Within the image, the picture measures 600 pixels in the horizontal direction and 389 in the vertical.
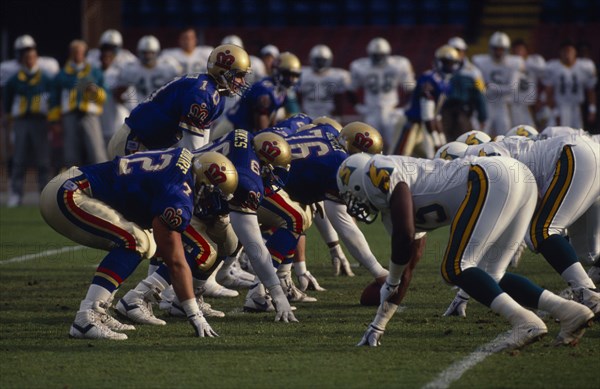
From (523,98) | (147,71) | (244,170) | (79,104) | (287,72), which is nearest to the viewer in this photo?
(244,170)

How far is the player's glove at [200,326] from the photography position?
577 cm

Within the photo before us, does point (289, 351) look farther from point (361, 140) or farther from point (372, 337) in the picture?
point (361, 140)

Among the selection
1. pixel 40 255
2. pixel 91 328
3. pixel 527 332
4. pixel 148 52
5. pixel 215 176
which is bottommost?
pixel 40 255

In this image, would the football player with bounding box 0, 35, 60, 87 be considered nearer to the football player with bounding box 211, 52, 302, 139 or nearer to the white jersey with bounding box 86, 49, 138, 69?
the white jersey with bounding box 86, 49, 138, 69

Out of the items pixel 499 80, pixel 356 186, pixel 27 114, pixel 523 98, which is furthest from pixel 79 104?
pixel 356 186

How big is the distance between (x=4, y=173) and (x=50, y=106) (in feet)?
10.5

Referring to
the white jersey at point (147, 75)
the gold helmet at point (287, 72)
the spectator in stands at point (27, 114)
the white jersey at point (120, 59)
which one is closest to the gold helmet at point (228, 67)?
the gold helmet at point (287, 72)

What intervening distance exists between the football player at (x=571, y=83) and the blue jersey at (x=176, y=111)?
8053mm

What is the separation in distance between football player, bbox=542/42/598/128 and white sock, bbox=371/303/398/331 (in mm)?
9637

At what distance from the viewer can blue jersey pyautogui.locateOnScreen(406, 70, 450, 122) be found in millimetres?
11836

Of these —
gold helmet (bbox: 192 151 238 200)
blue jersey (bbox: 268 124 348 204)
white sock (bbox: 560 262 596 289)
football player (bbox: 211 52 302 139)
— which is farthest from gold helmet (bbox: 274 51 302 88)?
white sock (bbox: 560 262 596 289)

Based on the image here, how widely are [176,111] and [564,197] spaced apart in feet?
8.99

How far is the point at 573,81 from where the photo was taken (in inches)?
575

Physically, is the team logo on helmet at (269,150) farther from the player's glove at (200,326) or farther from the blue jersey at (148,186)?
the player's glove at (200,326)
